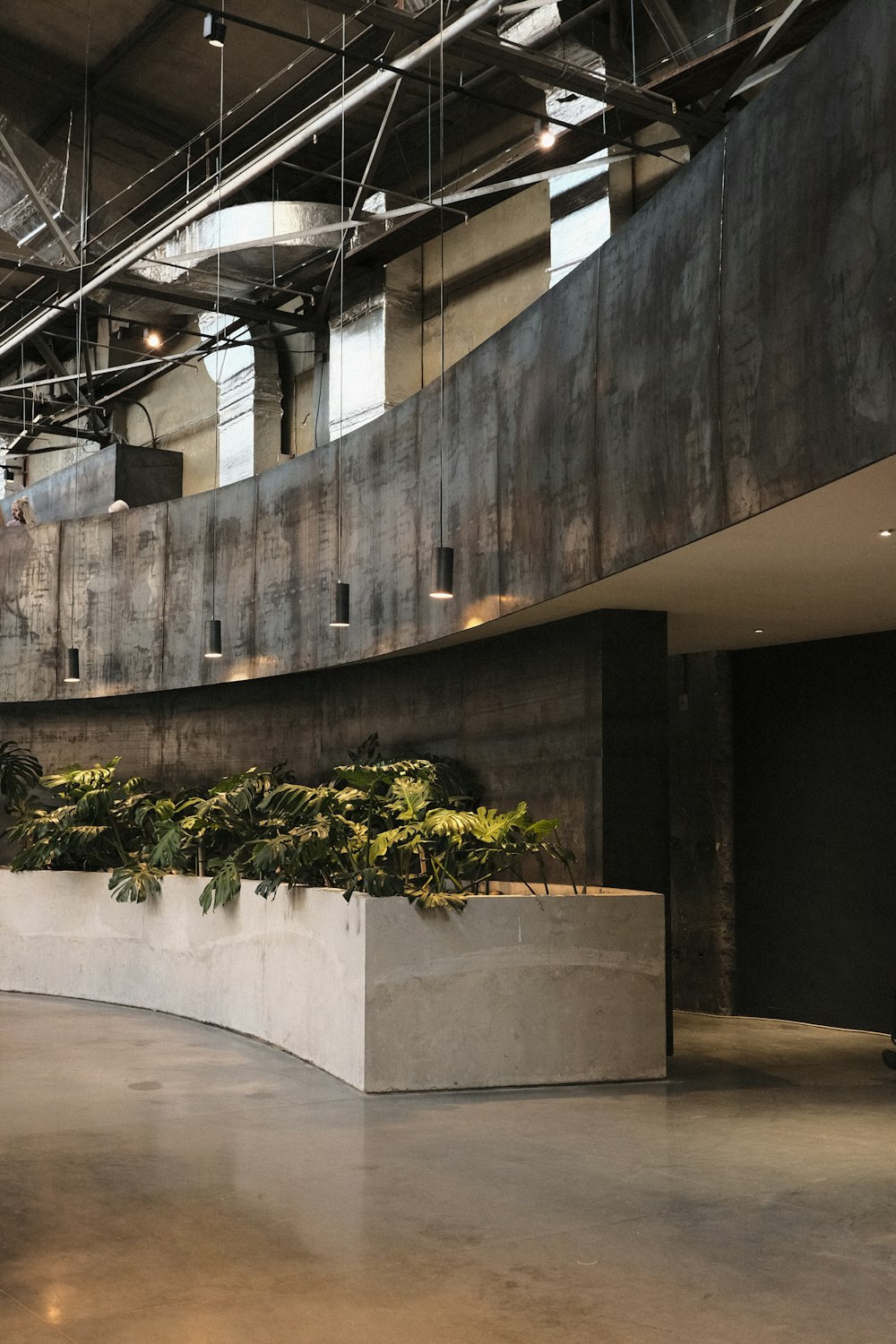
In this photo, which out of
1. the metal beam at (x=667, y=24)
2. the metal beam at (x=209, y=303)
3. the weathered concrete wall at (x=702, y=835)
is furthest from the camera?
the metal beam at (x=209, y=303)

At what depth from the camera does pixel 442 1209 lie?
469 centimetres

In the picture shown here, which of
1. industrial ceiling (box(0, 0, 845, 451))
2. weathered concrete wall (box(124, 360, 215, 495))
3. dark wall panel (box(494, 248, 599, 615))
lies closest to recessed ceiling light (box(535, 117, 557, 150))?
industrial ceiling (box(0, 0, 845, 451))

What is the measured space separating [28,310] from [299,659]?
5.69 meters

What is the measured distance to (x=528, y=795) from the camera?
28.6 feet

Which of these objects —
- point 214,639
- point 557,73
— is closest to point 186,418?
point 214,639

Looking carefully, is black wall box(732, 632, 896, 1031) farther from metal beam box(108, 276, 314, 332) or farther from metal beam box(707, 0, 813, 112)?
metal beam box(108, 276, 314, 332)

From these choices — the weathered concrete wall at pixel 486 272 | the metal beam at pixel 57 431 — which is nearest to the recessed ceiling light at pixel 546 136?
the weathered concrete wall at pixel 486 272

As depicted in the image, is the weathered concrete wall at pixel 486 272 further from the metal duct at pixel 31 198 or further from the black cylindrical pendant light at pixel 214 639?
the metal duct at pixel 31 198

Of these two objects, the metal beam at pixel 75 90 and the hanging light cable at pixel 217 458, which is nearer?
the hanging light cable at pixel 217 458

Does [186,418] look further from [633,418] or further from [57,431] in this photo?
[633,418]

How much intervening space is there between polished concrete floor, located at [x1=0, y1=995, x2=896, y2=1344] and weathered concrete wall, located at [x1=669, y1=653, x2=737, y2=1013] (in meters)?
2.32

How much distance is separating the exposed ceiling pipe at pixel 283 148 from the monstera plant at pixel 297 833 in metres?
4.15

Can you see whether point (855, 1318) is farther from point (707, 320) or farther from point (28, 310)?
point (28, 310)

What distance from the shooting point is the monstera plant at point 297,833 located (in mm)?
7309
